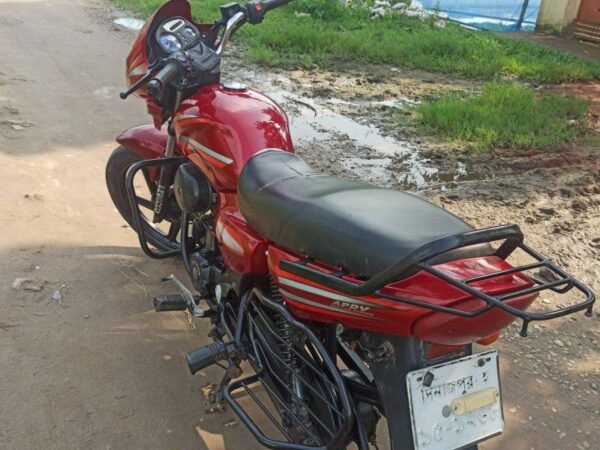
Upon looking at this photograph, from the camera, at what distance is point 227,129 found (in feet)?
7.64

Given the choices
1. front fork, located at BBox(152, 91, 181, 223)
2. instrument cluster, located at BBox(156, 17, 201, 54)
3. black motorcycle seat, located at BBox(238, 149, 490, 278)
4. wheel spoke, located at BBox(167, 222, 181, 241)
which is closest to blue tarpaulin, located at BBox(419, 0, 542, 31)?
instrument cluster, located at BBox(156, 17, 201, 54)

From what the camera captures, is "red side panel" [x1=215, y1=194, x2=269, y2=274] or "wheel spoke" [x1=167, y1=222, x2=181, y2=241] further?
"wheel spoke" [x1=167, y1=222, x2=181, y2=241]

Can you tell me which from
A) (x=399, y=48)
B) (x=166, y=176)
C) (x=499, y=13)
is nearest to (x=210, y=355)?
(x=166, y=176)

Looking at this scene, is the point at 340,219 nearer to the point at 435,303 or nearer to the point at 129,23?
the point at 435,303

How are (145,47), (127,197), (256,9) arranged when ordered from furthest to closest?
1. (127,197)
2. (256,9)
3. (145,47)

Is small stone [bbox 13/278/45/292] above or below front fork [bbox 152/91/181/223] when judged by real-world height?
below

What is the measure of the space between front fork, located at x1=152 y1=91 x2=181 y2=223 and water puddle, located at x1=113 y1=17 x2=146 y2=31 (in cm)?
687

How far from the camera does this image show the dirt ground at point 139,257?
7.87ft

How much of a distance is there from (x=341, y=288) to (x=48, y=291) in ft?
7.02

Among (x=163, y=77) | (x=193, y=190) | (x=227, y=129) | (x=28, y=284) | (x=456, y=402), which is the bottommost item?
(x=28, y=284)

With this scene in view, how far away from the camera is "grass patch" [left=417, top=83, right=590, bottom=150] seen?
5316 millimetres

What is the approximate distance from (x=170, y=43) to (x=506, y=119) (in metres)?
4.00

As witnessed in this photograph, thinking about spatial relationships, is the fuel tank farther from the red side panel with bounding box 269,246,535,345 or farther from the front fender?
the red side panel with bounding box 269,246,535,345

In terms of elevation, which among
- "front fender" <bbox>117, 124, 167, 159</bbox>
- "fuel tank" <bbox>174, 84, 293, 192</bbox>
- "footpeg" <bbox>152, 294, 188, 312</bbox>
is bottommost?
"footpeg" <bbox>152, 294, 188, 312</bbox>
